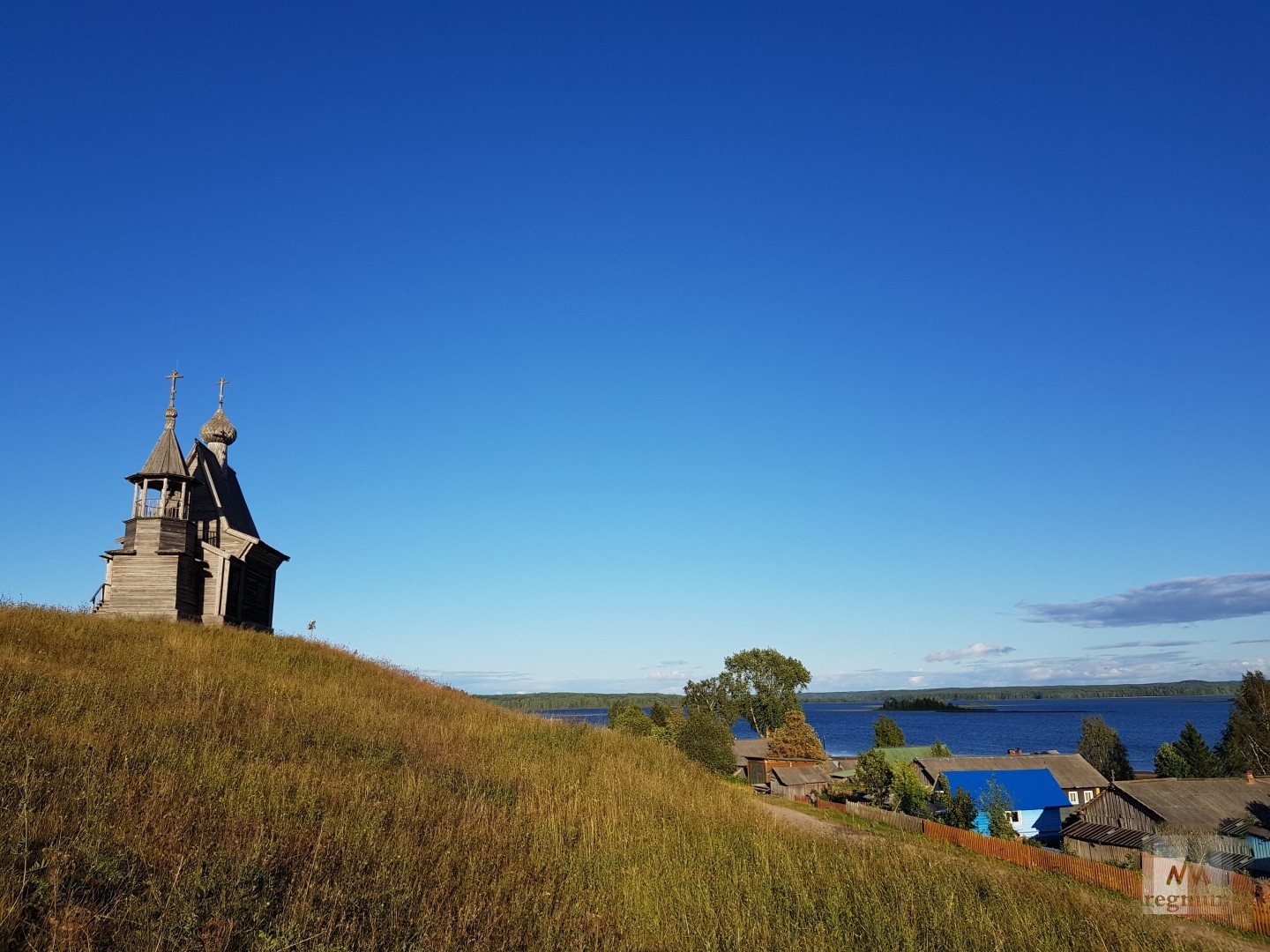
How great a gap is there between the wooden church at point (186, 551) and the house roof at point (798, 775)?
143 feet

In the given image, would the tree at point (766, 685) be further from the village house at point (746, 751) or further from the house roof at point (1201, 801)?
the house roof at point (1201, 801)

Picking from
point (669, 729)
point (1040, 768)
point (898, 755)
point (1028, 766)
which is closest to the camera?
point (1040, 768)

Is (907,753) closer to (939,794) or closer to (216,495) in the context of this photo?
(939,794)

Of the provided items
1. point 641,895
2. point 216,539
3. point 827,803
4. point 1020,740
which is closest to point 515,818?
point 641,895

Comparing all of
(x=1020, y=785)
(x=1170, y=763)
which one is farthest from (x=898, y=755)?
(x=1170, y=763)

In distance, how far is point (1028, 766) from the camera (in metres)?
51.4

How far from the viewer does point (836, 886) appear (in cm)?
939

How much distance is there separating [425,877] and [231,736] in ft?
20.0

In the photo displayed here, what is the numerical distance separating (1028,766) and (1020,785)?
4.50 m

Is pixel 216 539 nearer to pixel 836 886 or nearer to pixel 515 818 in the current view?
pixel 515 818

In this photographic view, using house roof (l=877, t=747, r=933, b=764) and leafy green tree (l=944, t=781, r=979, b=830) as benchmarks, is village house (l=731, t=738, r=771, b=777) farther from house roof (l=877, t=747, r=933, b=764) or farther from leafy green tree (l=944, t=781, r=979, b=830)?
leafy green tree (l=944, t=781, r=979, b=830)

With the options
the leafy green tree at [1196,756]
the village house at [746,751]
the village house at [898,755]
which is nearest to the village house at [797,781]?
the village house at [898,755]

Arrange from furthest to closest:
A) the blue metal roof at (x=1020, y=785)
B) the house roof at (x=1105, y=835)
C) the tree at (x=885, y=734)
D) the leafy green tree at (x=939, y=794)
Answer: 1. the tree at (x=885, y=734)
2. the blue metal roof at (x=1020, y=785)
3. the leafy green tree at (x=939, y=794)
4. the house roof at (x=1105, y=835)

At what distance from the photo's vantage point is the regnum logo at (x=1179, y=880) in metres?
19.8
